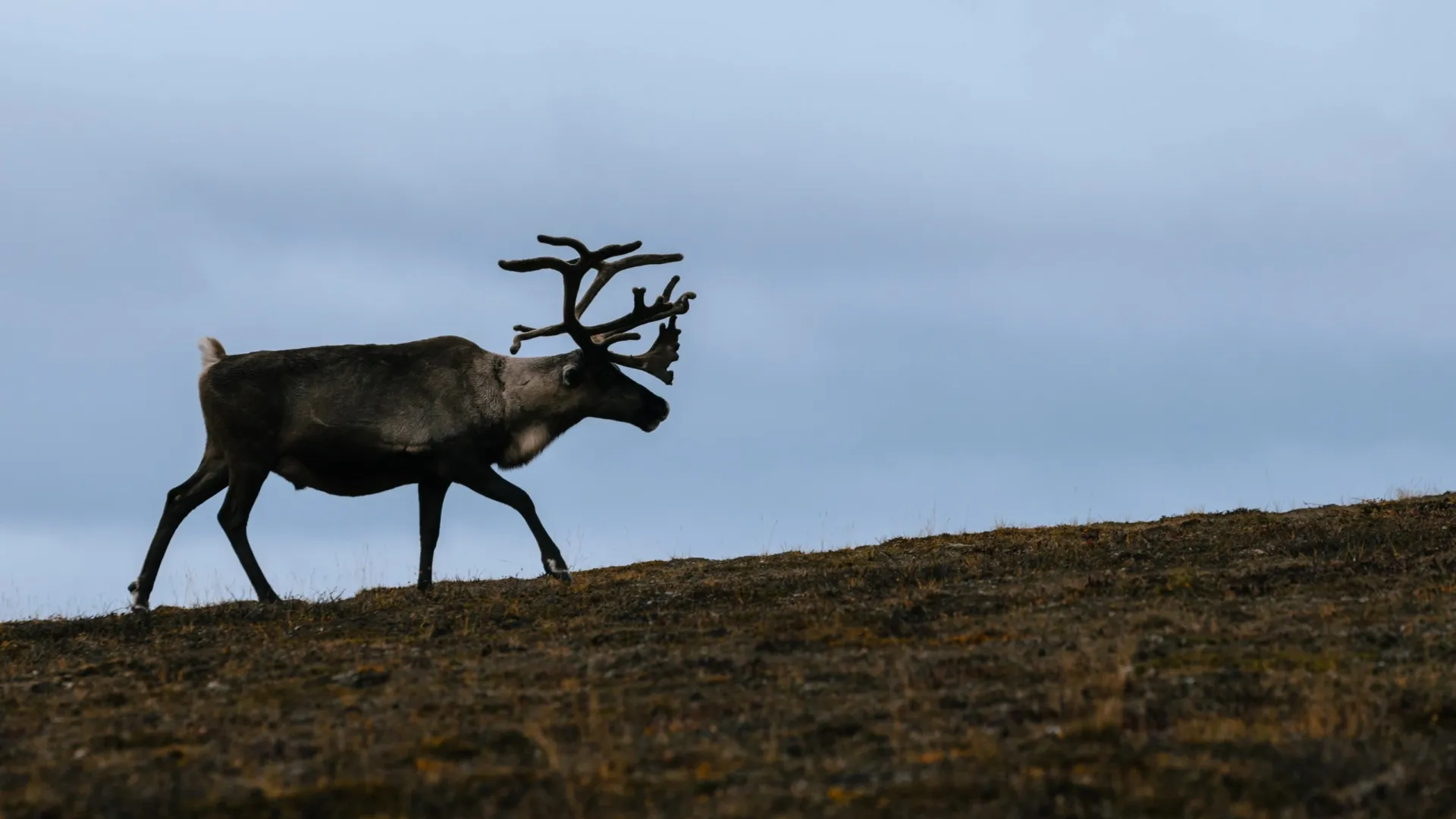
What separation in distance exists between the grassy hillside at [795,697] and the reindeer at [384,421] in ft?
5.31

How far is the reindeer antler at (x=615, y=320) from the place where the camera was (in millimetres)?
17500

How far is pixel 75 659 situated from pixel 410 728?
5327mm

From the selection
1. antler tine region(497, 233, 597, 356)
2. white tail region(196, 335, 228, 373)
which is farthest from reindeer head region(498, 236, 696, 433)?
white tail region(196, 335, 228, 373)

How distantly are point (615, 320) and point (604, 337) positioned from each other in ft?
1.17

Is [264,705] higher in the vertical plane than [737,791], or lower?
higher

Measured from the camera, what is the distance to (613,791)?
7219mm

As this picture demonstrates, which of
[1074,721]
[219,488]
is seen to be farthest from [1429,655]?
[219,488]

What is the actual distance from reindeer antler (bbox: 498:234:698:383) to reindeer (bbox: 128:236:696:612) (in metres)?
0.03

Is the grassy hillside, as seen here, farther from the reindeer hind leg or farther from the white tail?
the white tail

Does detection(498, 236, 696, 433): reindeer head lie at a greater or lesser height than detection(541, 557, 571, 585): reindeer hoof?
greater

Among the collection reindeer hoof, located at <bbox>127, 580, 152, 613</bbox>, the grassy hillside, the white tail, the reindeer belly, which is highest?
the white tail

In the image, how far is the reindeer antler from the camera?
57.4 feet

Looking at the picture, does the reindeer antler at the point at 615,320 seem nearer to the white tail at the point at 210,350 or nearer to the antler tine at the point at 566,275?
the antler tine at the point at 566,275

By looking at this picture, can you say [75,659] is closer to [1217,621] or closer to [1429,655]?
[1217,621]
